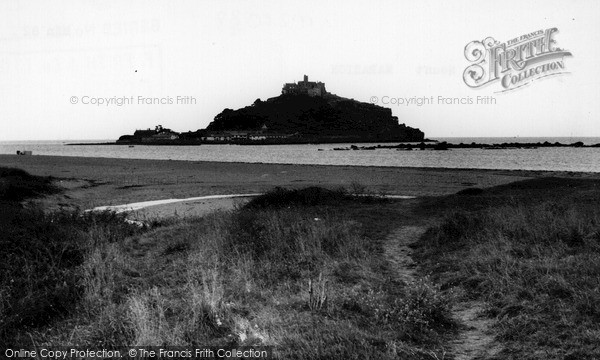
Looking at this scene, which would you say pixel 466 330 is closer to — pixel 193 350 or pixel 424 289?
pixel 424 289

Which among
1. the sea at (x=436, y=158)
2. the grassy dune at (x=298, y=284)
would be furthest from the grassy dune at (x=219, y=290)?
the sea at (x=436, y=158)

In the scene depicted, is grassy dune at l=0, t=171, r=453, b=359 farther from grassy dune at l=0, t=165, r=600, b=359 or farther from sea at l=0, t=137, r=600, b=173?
sea at l=0, t=137, r=600, b=173

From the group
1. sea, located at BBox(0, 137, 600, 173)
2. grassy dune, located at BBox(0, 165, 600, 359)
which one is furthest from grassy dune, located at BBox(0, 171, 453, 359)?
sea, located at BBox(0, 137, 600, 173)

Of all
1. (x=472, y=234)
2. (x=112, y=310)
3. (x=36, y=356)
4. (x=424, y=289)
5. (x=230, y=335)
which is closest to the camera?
(x=36, y=356)

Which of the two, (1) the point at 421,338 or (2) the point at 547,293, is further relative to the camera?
(2) the point at 547,293

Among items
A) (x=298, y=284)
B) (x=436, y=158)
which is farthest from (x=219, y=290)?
(x=436, y=158)

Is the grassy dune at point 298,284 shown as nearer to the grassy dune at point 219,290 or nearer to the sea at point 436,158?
the grassy dune at point 219,290

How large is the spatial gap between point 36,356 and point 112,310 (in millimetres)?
1422

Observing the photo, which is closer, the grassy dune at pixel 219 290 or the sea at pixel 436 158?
the grassy dune at pixel 219 290

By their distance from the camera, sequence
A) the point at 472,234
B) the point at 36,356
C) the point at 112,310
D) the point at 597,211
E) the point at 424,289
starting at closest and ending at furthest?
the point at 36,356 < the point at 112,310 < the point at 424,289 < the point at 472,234 < the point at 597,211

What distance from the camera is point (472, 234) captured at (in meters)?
10.9

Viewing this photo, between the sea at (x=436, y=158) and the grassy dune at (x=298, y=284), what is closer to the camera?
the grassy dune at (x=298, y=284)

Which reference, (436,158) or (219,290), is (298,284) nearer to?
(219,290)

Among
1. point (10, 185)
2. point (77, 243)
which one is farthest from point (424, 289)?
point (10, 185)
